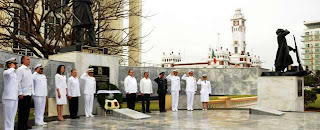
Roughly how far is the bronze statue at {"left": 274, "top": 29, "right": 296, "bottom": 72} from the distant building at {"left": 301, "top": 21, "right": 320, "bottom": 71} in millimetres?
107895

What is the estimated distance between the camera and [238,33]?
12506 cm

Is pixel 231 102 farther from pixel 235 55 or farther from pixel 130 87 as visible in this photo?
pixel 235 55

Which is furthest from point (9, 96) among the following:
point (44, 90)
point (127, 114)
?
point (127, 114)

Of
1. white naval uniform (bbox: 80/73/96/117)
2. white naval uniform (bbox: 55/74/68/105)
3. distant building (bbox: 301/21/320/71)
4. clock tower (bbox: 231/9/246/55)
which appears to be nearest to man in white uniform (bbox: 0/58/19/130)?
white naval uniform (bbox: 55/74/68/105)

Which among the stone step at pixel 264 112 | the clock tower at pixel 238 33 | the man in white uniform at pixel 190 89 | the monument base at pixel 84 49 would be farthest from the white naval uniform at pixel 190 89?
the clock tower at pixel 238 33

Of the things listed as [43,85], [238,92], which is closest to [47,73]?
[43,85]

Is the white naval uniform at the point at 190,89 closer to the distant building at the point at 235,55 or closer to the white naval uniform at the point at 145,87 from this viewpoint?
the white naval uniform at the point at 145,87

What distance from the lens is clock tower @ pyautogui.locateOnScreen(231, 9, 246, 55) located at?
121312mm

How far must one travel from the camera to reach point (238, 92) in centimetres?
1650

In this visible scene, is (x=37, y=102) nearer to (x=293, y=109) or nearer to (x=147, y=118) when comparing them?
(x=147, y=118)

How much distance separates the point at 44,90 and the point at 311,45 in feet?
395

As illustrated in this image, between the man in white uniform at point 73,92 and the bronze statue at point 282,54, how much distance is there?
9024mm

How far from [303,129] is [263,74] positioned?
7078mm

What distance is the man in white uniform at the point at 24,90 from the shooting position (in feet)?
27.2
